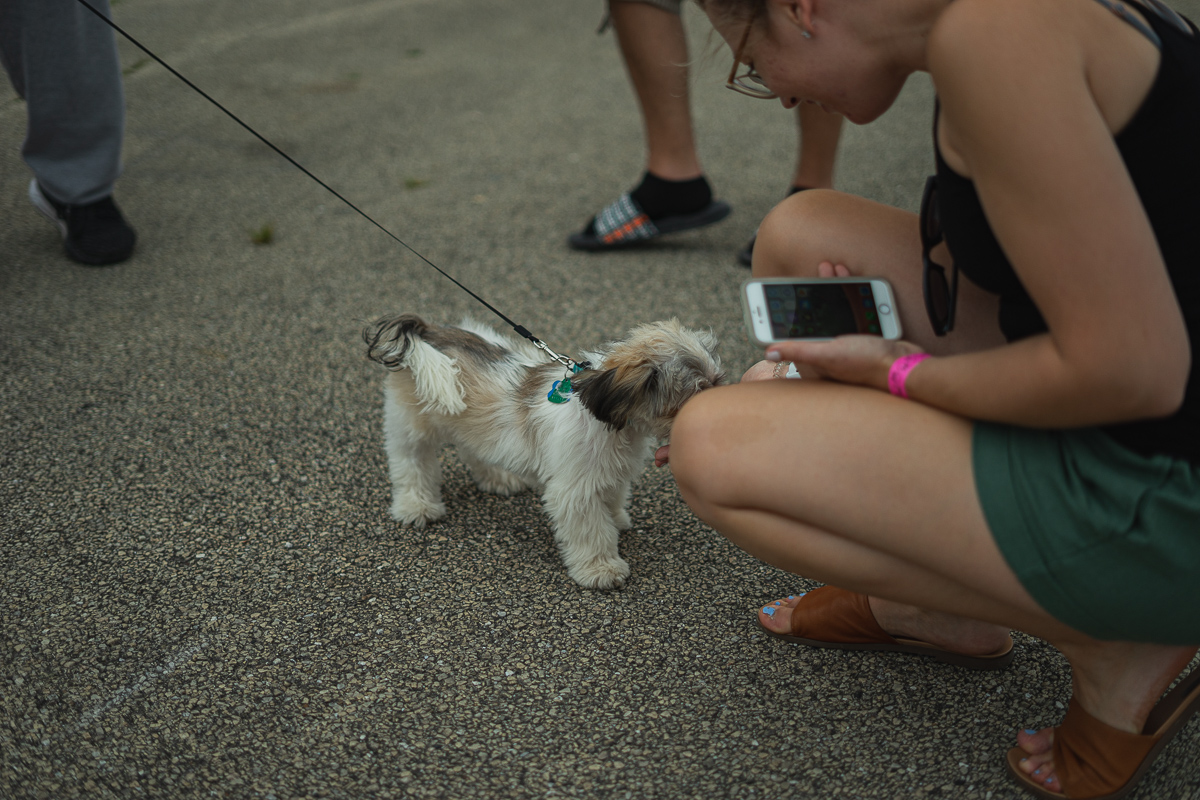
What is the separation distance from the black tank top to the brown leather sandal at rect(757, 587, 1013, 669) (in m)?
0.76

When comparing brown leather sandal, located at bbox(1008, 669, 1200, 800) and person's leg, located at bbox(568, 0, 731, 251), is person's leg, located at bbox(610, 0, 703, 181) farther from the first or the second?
brown leather sandal, located at bbox(1008, 669, 1200, 800)

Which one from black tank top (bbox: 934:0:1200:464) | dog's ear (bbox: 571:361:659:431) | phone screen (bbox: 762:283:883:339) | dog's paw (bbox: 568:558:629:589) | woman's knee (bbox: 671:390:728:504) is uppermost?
black tank top (bbox: 934:0:1200:464)

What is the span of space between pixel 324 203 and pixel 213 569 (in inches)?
106

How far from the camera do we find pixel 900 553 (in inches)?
59.2

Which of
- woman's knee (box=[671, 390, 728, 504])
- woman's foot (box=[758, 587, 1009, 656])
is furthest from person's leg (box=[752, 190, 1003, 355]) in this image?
woman's foot (box=[758, 587, 1009, 656])

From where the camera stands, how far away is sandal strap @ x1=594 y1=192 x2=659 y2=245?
4.01 m

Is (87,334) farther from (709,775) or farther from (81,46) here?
(709,775)

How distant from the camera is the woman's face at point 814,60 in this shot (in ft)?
4.90

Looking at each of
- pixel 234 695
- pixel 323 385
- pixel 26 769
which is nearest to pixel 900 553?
pixel 234 695

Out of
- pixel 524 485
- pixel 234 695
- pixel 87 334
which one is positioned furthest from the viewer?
pixel 87 334

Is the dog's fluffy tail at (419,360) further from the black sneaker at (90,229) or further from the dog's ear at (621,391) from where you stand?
the black sneaker at (90,229)

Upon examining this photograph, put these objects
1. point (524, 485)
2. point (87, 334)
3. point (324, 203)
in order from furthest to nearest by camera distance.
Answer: point (324, 203) → point (87, 334) → point (524, 485)

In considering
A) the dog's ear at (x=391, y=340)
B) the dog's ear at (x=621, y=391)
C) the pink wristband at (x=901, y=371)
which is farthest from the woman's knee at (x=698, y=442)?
the dog's ear at (x=391, y=340)

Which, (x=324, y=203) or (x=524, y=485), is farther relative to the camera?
(x=324, y=203)
